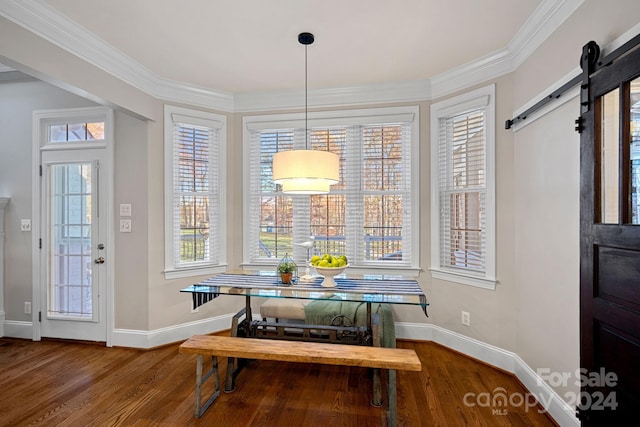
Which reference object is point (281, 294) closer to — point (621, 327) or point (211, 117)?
point (621, 327)

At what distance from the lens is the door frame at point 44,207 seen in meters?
3.27

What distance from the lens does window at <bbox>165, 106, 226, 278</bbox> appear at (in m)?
3.40

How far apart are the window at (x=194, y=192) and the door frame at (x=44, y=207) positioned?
1.79 feet

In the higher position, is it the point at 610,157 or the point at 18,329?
the point at 610,157

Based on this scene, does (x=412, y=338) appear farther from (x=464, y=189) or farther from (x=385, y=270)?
(x=464, y=189)

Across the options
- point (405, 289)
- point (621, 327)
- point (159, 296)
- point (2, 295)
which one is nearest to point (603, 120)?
point (621, 327)

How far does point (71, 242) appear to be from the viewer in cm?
338

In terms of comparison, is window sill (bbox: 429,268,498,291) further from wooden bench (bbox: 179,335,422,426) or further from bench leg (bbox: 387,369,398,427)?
bench leg (bbox: 387,369,398,427)

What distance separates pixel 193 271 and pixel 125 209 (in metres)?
0.95

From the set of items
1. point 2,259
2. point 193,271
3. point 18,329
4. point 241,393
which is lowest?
point 241,393

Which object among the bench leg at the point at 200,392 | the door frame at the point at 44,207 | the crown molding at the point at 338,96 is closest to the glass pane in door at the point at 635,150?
the crown molding at the point at 338,96

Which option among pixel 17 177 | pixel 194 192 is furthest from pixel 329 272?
pixel 17 177

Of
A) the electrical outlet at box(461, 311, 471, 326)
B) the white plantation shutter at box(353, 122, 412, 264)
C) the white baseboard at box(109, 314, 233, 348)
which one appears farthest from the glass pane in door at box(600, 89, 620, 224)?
the white baseboard at box(109, 314, 233, 348)

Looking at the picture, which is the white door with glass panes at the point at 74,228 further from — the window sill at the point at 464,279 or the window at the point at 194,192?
the window sill at the point at 464,279
